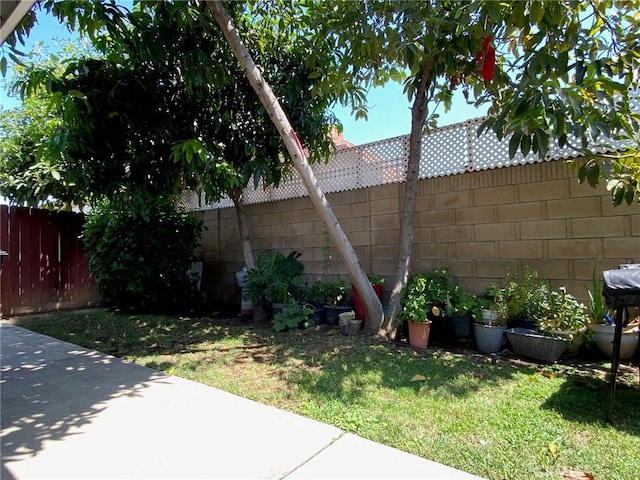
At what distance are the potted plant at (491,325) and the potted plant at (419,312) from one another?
47 cm

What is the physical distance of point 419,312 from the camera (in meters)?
4.41

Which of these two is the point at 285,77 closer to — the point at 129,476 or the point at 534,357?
the point at 534,357

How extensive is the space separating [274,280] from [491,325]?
9.95ft

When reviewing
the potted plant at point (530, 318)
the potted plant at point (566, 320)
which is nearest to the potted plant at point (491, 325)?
the potted plant at point (530, 318)

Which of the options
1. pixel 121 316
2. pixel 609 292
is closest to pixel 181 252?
pixel 121 316

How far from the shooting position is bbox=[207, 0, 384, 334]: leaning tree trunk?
408 centimetres

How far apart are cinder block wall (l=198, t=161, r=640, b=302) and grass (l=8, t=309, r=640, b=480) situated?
3.74 feet

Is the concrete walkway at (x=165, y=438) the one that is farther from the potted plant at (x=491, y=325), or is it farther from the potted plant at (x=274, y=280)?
the potted plant at (x=491, y=325)

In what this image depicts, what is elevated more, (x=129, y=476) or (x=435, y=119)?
(x=435, y=119)

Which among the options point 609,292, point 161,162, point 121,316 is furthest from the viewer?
point 121,316

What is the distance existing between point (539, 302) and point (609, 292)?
66.1 inches

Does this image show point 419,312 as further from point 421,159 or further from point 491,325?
point 421,159

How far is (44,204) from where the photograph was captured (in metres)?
7.25

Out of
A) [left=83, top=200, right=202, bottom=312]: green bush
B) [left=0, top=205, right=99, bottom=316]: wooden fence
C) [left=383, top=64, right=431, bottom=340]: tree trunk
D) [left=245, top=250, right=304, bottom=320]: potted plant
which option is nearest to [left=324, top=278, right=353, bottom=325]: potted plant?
[left=245, top=250, right=304, bottom=320]: potted plant
